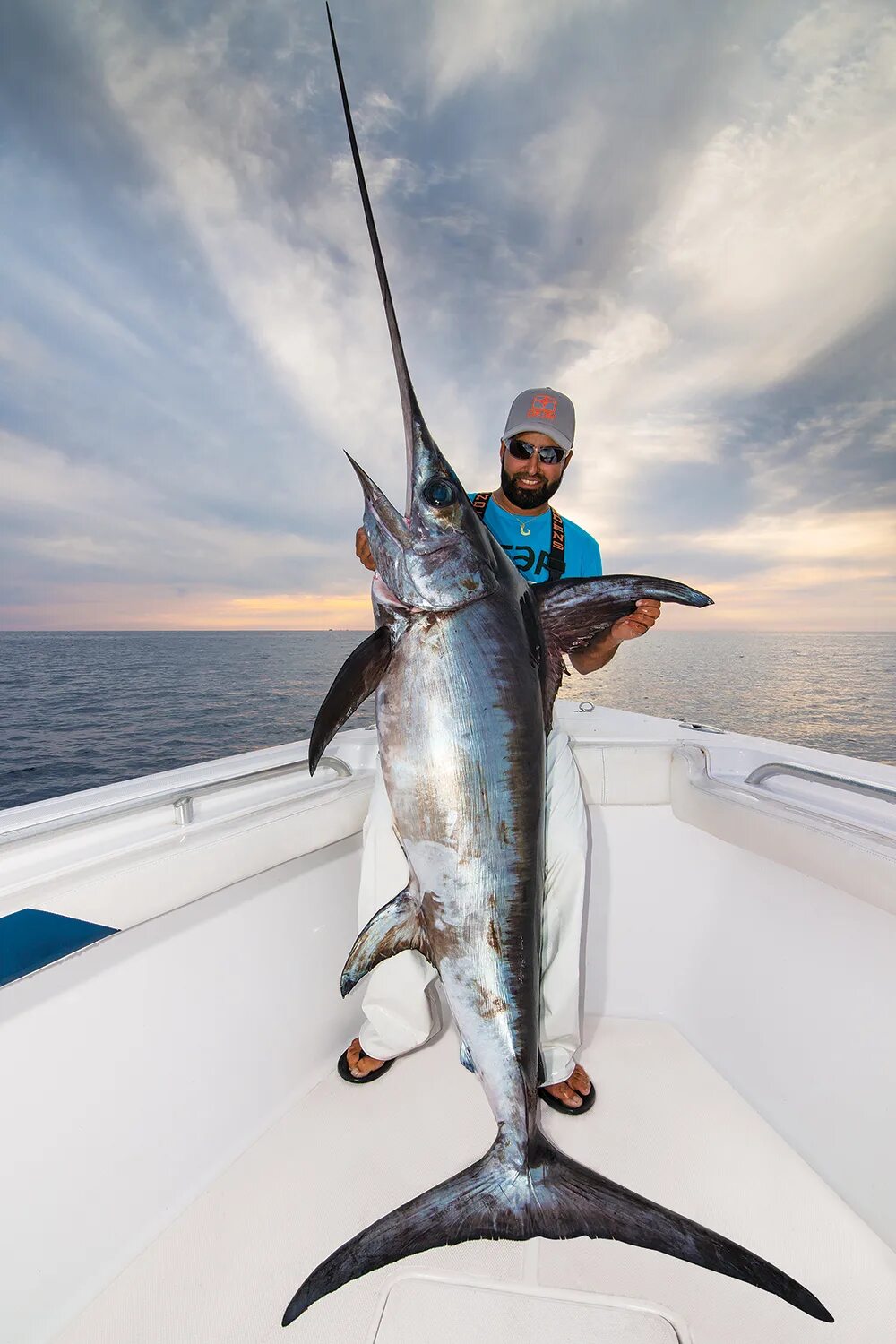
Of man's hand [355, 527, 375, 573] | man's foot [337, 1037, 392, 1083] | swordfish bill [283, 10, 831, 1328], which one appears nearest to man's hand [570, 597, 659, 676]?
swordfish bill [283, 10, 831, 1328]

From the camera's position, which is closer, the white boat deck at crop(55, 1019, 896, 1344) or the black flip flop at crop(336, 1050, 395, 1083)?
the white boat deck at crop(55, 1019, 896, 1344)

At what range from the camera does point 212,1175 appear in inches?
74.0

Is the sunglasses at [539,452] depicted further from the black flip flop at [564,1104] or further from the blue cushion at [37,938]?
the black flip flop at [564,1104]

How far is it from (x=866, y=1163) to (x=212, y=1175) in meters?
1.84

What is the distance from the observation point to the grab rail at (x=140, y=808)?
71.6 inches

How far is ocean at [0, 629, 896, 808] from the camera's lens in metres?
12.5

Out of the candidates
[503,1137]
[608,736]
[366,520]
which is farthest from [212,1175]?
[608,736]

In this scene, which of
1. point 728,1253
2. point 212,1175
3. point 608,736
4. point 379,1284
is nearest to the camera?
point 728,1253

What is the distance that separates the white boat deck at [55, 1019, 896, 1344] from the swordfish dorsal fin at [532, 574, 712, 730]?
1397mm

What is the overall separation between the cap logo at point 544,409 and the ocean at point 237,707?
4.06m

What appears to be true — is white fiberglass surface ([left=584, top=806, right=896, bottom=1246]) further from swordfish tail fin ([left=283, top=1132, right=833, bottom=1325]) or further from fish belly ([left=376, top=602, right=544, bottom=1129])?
fish belly ([left=376, top=602, right=544, bottom=1129])

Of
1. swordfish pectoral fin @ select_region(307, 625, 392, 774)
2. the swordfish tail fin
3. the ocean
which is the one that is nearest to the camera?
the swordfish tail fin

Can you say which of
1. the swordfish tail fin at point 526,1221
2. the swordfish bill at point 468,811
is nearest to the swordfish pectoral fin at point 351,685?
the swordfish bill at point 468,811

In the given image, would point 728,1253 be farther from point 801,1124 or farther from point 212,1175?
point 212,1175
